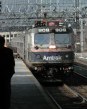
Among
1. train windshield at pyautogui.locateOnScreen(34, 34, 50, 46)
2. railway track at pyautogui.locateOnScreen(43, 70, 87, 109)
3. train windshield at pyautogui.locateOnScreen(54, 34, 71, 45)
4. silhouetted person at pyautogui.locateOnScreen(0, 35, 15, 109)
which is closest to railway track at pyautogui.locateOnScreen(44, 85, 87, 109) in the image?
railway track at pyautogui.locateOnScreen(43, 70, 87, 109)

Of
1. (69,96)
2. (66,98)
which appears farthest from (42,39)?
(66,98)

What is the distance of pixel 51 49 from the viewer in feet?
79.8

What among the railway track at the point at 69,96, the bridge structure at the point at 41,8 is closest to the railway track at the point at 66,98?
the railway track at the point at 69,96

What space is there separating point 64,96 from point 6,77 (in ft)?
32.7

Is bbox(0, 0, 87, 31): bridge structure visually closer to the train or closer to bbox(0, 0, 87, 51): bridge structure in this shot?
bbox(0, 0, 87, 51): bridge structure

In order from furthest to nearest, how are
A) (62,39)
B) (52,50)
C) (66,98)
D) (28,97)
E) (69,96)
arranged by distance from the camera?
(62,39), (52,50), (69,96), (66,98), (28,97)

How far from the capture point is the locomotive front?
24109mm

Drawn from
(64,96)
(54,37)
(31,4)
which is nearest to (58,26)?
(54,37)

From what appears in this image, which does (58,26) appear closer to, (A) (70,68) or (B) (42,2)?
(A) (70,68)

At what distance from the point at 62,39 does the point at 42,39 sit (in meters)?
1.02

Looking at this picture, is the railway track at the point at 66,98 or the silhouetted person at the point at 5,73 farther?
the railway track at the point at 66,98

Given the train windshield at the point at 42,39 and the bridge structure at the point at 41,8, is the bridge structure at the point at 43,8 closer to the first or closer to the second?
the bridge structure at the point at 41,8

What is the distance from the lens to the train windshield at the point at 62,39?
2464cm

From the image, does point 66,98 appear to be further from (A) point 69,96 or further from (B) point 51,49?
(B) point 51,49
